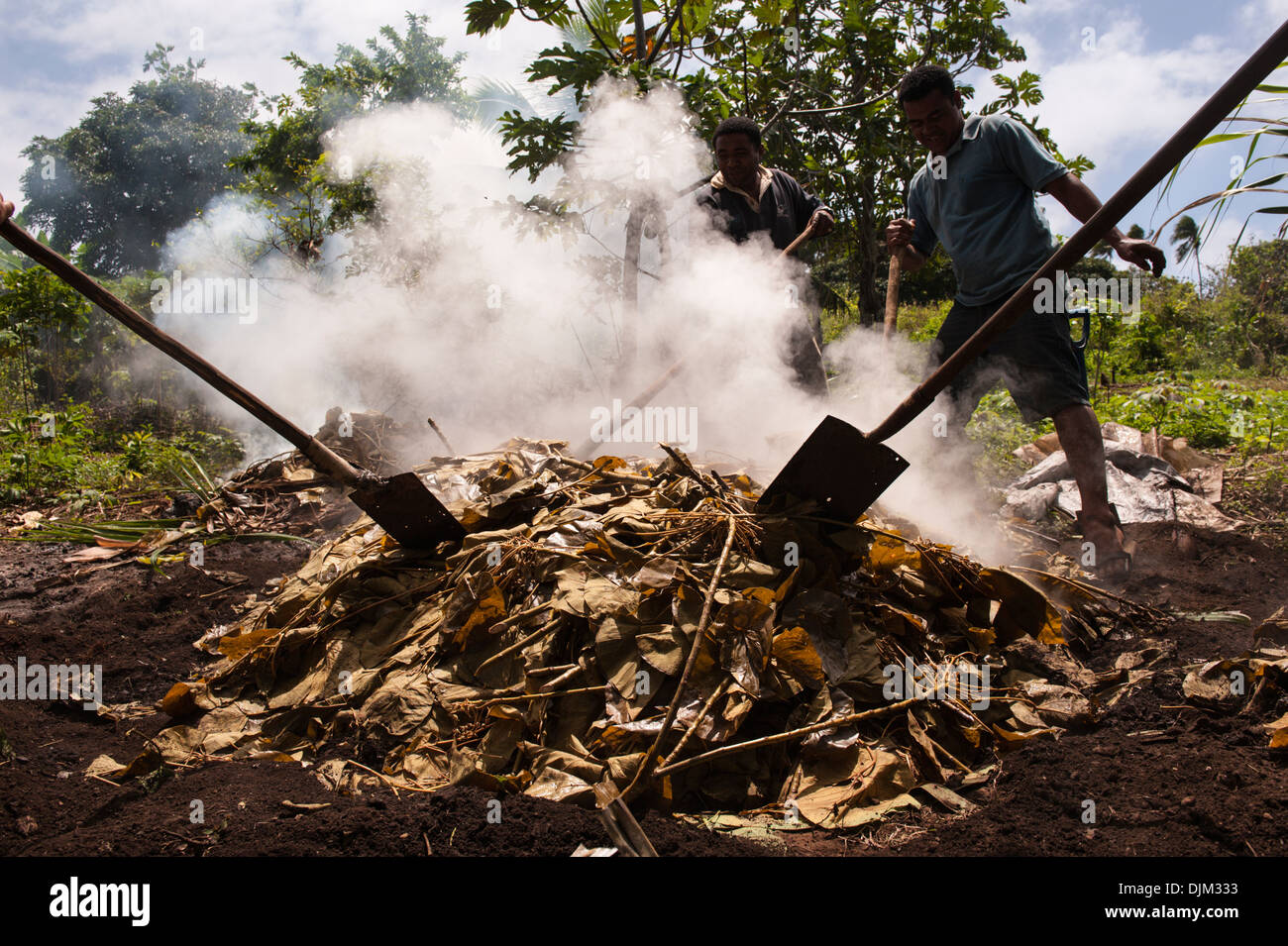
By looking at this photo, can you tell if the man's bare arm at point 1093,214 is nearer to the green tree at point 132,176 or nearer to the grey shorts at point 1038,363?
the grey shorts at point 1038,363

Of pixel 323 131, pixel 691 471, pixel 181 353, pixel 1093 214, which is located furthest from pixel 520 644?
pixel 323 131

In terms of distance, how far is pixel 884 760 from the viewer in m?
1.84

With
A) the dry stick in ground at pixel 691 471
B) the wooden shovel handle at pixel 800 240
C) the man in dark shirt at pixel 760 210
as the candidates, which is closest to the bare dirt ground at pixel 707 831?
the dry stick in ground at pixel 691 471

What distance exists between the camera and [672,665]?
198 centimetres

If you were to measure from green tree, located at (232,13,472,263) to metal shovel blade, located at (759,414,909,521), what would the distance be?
22.0 feet

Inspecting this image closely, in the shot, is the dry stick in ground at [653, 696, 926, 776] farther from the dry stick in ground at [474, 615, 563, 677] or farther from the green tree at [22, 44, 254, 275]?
the green tree at [22, 44, 254, 275]

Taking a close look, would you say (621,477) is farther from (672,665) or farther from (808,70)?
(808,70)

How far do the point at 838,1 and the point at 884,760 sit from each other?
6987mm

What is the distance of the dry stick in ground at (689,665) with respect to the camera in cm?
175

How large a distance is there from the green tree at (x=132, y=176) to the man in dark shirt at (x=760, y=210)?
26750 mm

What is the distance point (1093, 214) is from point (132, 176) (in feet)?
104

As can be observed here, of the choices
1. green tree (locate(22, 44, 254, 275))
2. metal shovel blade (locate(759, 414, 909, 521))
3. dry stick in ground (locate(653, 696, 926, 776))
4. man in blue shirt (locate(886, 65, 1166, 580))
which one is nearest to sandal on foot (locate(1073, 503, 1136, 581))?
man in blue shirt (locate(886, 65, 1166, 580))

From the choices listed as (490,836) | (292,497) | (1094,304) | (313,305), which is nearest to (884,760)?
(490,836)

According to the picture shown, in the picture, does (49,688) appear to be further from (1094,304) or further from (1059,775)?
(1094,304)
